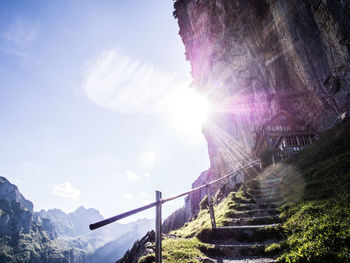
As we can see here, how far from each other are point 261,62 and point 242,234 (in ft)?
111

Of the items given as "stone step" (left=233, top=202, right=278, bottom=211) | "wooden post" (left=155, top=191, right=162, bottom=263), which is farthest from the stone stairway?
"wooden post" (left=155, top=191, right=162, bottom=263)

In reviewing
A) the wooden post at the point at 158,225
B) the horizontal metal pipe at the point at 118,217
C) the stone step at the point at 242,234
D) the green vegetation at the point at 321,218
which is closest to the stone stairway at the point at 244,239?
the stone step at the point at 242,234

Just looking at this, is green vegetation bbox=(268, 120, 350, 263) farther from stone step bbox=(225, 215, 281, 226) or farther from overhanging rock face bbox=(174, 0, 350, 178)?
overhanging rock face bbox=(174, 0, 350, 178)

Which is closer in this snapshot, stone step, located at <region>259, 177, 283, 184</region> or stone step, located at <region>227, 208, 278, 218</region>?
stone step, located at <region>227, 208, 278, 218</region>

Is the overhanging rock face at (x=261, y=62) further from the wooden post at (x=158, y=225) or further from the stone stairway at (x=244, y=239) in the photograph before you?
the wooden post at (x=158, y=225)

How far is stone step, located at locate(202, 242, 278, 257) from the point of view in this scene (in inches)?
183

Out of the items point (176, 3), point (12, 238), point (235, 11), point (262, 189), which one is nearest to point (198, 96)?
point (235, 11)

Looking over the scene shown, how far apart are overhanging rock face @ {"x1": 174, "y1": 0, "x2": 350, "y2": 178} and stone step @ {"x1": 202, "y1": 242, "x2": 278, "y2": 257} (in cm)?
2287

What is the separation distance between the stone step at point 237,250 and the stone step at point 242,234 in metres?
0.55

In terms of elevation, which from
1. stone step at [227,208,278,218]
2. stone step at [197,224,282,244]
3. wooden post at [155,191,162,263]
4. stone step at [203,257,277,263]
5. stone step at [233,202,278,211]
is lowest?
stone step at [203,257,277,263]

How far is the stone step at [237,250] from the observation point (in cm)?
465

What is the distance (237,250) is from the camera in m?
4.84

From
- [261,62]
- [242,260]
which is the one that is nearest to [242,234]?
[242,260]

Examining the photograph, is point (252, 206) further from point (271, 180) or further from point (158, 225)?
point (158, 225)
